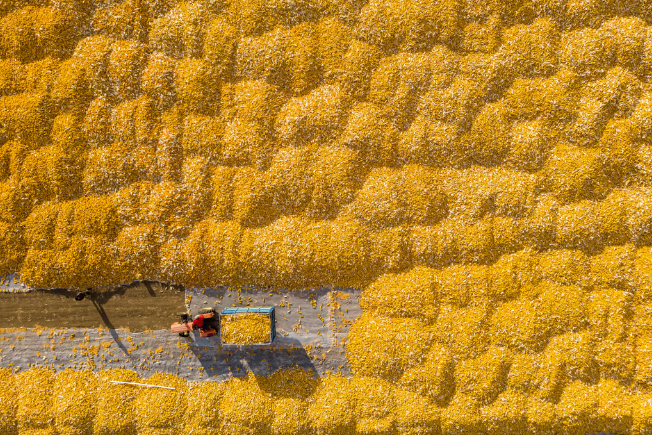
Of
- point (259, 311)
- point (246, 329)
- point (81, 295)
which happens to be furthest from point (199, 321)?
point (81, 295)

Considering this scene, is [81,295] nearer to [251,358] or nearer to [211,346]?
[211,346]

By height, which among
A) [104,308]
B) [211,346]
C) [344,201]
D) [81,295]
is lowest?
[211,346]

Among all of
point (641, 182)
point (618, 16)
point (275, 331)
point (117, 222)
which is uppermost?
point (618, 16)

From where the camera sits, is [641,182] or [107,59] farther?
[107,59]

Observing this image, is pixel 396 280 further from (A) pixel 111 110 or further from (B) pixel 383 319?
(A) pixel 111 110

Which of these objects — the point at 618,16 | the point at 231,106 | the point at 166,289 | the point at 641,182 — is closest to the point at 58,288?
the point at 166,289

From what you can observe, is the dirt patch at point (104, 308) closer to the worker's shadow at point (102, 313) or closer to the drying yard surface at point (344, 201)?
the worker's shadow at point (102, 313)

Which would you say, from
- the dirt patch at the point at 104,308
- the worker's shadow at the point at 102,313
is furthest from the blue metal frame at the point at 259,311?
the worker's shadow at the point at 102,313
